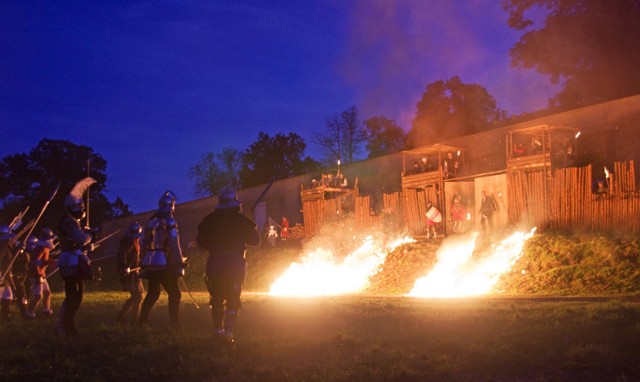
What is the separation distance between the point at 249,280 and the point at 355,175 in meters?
9.05

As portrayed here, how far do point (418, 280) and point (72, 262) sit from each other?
12.9 m

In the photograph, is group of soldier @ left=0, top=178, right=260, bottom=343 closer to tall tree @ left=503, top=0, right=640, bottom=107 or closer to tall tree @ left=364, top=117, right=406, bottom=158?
tall tree @ left=503, top=0, right=640, bottom=107

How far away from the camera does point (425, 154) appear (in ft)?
87.5

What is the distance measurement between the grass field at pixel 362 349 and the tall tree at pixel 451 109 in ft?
96.0

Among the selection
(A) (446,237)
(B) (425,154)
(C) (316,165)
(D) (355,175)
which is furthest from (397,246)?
(C) (316,165)

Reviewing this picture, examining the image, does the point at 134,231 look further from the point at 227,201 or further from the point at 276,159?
the point at 276,159

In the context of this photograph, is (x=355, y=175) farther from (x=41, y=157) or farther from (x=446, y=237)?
(x=41, y=157)

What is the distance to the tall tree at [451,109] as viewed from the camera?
38197mm

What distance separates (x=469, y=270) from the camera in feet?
62.7

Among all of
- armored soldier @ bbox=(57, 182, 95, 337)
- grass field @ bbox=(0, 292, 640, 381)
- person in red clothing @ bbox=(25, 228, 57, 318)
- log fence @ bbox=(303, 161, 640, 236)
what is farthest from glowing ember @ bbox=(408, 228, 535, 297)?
armored soldier @ bbox=(57, 182, 95, 337)

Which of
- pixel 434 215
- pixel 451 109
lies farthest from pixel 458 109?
pixel 434 215

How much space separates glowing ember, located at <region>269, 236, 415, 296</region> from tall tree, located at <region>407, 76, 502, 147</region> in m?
14.2

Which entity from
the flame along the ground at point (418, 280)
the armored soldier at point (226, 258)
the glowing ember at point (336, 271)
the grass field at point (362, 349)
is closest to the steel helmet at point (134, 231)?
the grass field at point (362, 349)

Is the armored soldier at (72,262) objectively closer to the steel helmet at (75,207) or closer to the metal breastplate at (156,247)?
the steel helmet at (75,207)
